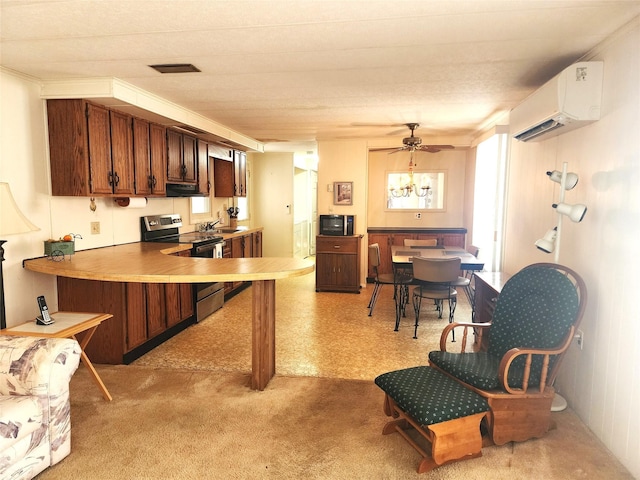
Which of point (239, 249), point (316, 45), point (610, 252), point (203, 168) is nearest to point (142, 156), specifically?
point (203, 168)

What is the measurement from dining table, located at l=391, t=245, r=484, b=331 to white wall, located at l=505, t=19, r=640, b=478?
147 centimetres

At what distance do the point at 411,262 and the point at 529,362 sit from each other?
2.20m

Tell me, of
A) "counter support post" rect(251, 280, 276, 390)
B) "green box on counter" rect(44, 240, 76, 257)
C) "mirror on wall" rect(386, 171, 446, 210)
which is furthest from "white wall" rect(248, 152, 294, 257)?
"counter support post" rect(251, 280, 276, 390)

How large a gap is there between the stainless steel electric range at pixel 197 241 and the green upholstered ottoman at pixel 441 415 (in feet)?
9.14

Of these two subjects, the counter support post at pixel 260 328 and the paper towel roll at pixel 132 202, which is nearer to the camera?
the counter support post at pixel 260 328

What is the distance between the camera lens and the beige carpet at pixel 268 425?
79.3 inches

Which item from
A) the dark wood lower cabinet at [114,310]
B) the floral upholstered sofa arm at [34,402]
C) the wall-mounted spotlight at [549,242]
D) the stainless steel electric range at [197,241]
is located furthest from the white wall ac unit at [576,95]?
the stainless steel electric range at [197,241]

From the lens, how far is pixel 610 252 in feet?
7.25

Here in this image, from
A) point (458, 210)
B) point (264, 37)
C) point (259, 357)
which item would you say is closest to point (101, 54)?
point (264, 37)

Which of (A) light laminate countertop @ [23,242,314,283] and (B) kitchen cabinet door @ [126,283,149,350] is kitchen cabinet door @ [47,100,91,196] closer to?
(A) light laminate countertop @ [23,242,314,283]

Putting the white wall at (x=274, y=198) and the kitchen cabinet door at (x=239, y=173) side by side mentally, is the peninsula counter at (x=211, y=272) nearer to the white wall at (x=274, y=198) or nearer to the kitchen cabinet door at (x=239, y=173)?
the kitchen cabinet door at (x=239, y=173)

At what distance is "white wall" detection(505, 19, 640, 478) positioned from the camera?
2.02 metres

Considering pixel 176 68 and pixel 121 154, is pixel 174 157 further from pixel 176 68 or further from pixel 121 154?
pixel 176 68

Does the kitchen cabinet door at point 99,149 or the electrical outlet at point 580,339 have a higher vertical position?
the kitchen cabinet door at point 99,149
